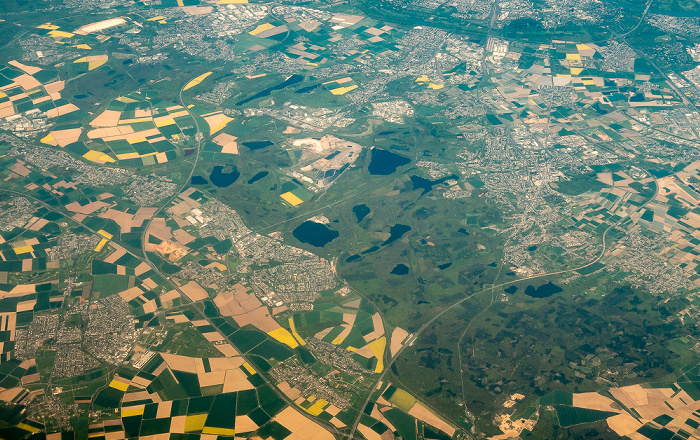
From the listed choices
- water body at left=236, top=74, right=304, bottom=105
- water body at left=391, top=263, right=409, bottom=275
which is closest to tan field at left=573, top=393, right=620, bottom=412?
water body at left=391, top=263, right=409, bottom=275

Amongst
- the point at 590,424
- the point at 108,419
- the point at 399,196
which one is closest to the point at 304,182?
the point at 399,196

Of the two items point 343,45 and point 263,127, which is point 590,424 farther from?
point 343,45

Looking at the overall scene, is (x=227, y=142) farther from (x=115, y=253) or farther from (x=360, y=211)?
(x=115, y=253)

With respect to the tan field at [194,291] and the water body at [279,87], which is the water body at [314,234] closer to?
the tan field at [194,291]

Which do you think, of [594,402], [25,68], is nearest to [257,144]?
[25,68]

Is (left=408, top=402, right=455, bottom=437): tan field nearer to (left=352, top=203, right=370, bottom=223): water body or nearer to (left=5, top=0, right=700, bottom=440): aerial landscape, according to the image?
(left=5, top=0, right=700, bottom=440): aerial landscape

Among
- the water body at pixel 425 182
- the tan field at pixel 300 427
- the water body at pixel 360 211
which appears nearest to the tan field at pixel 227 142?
the water body at pixel 360 211

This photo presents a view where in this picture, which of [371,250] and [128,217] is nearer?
[371,250]
